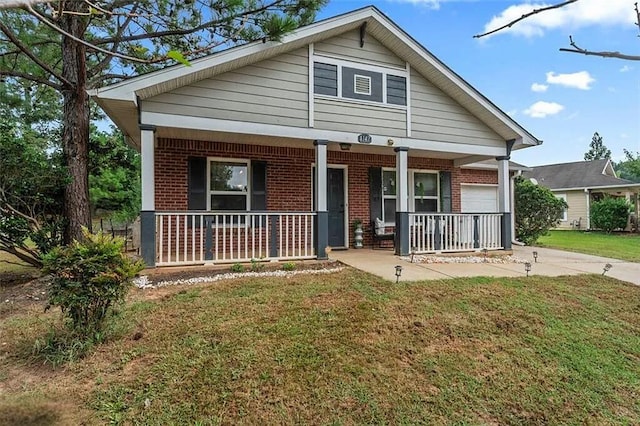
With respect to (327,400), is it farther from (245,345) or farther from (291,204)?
(291,204)

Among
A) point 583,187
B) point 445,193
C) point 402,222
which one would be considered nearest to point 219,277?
point 402,222

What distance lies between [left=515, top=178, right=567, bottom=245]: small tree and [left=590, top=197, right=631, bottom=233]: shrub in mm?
10843

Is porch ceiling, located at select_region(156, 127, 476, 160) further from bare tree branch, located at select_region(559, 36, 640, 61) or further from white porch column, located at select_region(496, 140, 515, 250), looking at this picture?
bare tree branch, located at select_region(559, 36, 640, 61)

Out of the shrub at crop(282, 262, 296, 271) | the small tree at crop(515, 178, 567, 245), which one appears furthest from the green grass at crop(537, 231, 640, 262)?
the shrub at crop(282, 262, 296, 271)

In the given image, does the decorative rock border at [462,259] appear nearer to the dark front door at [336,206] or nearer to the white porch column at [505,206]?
the white porch column at [505,206]

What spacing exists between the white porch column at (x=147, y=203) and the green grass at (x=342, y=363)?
63.0 inches

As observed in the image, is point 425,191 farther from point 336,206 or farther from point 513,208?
point 513,208

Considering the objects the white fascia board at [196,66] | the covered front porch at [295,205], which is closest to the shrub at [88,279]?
the covered front porch at [295,205]

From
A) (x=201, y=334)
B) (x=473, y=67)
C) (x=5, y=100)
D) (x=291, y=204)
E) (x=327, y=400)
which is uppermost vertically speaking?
(x=473, y=67)

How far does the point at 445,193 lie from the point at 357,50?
197 inches

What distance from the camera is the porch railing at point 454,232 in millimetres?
8375

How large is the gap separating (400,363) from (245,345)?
1.37 m

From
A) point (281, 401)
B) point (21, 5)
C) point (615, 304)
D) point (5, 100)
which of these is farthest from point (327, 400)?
point (5, 100)

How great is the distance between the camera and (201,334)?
11.4 feet
